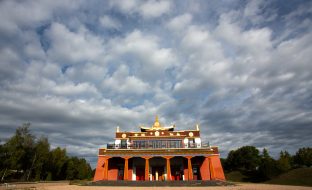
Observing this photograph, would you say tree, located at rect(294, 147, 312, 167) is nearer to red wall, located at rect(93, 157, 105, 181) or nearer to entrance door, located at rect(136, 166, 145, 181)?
entrance door, located at rect(136, 166, 145, 181)

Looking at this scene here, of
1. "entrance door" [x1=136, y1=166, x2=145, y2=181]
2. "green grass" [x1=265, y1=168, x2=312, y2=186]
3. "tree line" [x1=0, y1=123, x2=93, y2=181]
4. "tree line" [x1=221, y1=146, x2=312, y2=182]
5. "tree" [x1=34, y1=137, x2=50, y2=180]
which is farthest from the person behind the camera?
"tree line" [x1=221, y1=146, x2=312, y2=182]

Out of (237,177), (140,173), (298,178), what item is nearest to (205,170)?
(140,173)

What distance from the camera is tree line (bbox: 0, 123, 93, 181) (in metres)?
36.7

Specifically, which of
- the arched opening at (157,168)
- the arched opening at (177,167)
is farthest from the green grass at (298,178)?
the arched opening at (157,168)

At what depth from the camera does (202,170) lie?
39.2 meters

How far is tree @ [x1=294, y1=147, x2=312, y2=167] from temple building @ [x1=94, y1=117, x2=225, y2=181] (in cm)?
4225

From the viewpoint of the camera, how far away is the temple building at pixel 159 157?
37.0m

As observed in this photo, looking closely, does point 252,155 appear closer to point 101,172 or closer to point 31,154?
point 101,172

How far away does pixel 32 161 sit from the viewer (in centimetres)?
4459

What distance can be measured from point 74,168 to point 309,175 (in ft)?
182

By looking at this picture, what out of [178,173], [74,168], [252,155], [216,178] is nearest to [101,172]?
[178,173]

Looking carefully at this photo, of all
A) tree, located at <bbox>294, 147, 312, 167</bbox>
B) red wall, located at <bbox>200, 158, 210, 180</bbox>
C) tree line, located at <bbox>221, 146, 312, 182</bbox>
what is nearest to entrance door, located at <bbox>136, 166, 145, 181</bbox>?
red wall, located at <bbox>200, 158, 210, 180</bbox>

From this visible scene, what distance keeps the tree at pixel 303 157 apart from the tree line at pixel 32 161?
64601 millimetres

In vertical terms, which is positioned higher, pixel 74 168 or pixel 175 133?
pixel 175 133
